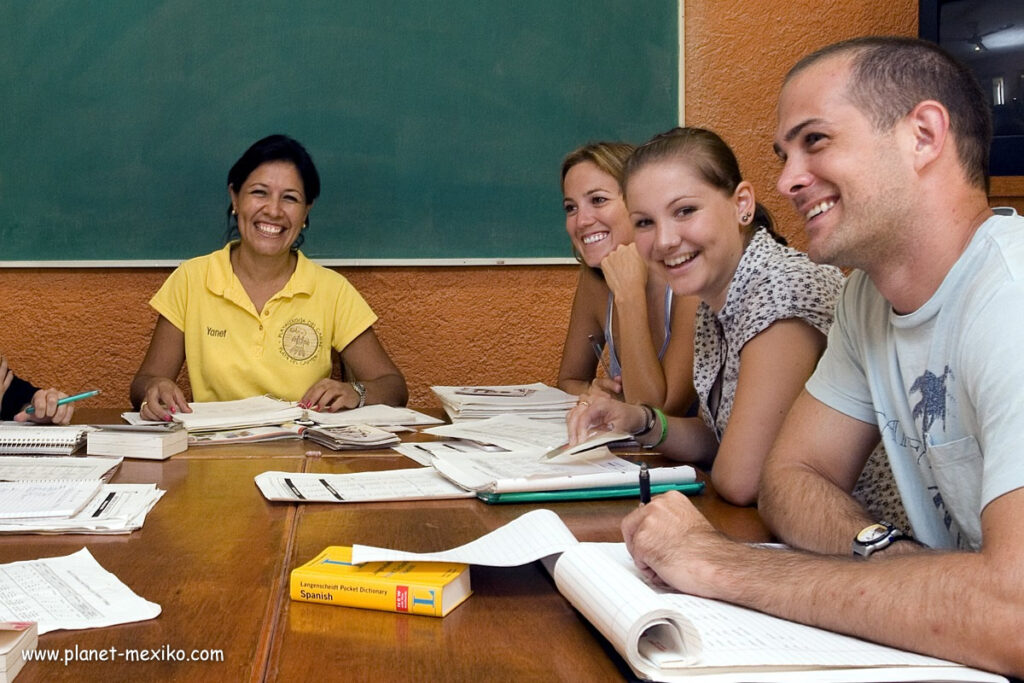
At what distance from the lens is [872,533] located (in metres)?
1.13

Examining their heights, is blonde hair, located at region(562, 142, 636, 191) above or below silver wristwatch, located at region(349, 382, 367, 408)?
above

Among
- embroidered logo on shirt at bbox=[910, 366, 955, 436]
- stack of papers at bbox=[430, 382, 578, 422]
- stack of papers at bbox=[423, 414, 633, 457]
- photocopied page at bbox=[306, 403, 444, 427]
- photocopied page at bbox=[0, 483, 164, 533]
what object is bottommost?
photocopied page at bbox=[306, 403, 444, 427]

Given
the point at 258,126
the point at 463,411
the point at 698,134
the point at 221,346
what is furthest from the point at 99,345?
the point at 698,134

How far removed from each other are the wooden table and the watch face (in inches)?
6.8

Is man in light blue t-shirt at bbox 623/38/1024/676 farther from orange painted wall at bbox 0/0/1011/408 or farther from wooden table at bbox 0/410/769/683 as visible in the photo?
orange painted wall at bbox 0/0/1011/408

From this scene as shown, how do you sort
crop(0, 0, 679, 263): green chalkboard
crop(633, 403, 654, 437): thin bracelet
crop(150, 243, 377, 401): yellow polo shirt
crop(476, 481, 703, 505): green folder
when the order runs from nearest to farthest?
crop(476, 481, 703, 505): green folder < crop(633, 403, 654, 437): thin bracelet < crop(150, 243, 377, 401): yellow polo shirt < crop(0, 0, 679, 263): green chalkboard

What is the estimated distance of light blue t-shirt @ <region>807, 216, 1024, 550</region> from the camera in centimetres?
93

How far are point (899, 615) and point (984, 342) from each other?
0.29 meters

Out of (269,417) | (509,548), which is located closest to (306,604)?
(509,548)

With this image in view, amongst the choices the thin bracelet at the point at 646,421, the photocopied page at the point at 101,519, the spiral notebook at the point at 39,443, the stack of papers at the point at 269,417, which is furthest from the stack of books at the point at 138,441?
the thin bracelet at the point at 646,421

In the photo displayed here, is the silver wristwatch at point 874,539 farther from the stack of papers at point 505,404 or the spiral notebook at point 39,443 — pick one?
the spiral notebook at point 39,443

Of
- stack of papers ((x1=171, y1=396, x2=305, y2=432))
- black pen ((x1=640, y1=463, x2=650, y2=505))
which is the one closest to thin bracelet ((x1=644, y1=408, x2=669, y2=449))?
black pen ((x1=640, y1=463, x2=650, y2=505))

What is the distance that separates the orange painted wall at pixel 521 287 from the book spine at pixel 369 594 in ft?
7.23

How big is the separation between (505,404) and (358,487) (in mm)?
818
